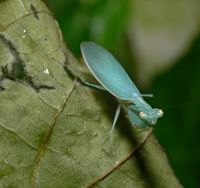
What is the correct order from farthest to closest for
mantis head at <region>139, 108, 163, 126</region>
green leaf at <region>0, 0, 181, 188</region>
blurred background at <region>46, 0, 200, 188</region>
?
blurred background at <region>46, 0, 200, 188</region>
mantis head at <region>139, 108, 163, 126</region>
green leaf at <region>0, 0, 181, 188</region>

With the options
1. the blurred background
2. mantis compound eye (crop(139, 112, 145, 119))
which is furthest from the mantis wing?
the blurred background


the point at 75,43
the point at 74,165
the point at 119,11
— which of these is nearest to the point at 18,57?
the point at 74,165

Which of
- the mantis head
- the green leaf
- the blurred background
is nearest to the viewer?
the green leaf

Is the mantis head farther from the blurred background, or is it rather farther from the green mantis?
the blurred background

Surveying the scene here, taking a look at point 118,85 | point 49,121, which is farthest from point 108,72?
point 49,121

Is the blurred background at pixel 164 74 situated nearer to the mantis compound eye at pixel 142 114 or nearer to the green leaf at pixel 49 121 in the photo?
the mantis compound eye at pixel 142 114

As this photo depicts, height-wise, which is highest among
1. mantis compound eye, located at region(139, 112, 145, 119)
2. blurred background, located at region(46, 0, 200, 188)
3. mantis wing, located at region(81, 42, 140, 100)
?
mantis wing, located at region(81, 42, 140, 100)

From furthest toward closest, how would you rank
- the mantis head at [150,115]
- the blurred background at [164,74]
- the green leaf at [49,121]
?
the blurred background at [164,74] → the mantis head at [150,115] → the green leaf at [49,121]

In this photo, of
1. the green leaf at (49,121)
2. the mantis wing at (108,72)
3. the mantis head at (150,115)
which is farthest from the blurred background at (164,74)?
the green leaf at (49,121)
